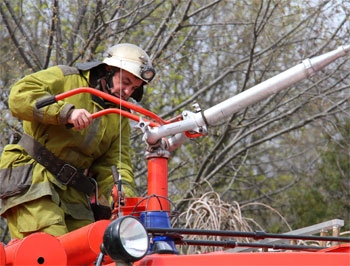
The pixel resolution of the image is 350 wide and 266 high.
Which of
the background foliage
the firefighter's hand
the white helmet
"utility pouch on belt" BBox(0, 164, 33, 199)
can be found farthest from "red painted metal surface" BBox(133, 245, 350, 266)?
the background foliage

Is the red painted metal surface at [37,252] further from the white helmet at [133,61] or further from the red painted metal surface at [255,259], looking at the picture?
the white helmet at [133,61]

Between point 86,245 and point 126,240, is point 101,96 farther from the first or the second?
point 126,240

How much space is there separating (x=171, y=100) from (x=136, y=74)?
7031mm

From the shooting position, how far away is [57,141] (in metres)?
5.12

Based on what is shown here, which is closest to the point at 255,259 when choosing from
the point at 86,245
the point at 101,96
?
the point at 86,245

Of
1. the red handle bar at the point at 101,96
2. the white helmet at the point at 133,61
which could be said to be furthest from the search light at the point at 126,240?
the white helmet at the point at 133,61

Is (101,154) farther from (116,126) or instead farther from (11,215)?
(11,215)

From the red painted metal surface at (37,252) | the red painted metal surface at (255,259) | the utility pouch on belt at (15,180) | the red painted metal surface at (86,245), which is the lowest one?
the red painted metal surface at (255,259)

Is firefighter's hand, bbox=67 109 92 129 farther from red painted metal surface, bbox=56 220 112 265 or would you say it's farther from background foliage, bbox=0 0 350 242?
background foliage, bbox=0 0 350 242

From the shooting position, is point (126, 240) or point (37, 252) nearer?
point (126, 240)

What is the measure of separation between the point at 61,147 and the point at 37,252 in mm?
1663

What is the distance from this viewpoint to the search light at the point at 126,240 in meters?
2.94

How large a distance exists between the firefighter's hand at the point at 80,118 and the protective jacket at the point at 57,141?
0.20 feet

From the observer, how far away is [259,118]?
426 inches
